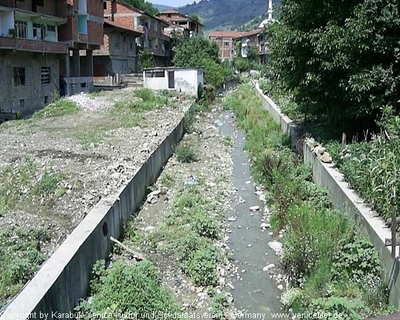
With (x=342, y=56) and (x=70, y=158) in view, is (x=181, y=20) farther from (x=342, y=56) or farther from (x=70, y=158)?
(x=342, y=56)

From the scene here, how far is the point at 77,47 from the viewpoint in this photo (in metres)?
35.4

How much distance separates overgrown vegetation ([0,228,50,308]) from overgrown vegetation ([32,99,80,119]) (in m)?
16.2

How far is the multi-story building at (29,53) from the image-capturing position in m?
25.5

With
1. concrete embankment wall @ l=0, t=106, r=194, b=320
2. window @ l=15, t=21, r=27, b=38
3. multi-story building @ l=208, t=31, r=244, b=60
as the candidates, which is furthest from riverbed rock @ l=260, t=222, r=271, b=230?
multi-story building @ l=208, t=31, r=244, b=60

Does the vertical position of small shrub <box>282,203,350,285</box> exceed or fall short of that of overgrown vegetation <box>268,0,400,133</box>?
it falls short

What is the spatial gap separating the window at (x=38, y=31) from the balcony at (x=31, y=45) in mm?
1365

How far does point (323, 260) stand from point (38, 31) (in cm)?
2739

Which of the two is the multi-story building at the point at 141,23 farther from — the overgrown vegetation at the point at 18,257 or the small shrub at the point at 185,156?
the overgrown vegetation at the point at 18,257

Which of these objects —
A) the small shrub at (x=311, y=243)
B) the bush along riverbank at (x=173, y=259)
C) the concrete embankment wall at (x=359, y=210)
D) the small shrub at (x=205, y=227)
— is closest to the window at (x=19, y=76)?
the bush along riverbank at (x=173, y=259)

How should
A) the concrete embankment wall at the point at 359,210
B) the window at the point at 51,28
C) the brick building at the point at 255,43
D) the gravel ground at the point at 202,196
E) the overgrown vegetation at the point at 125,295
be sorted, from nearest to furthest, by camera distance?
the concrete embankment wall at the point at 359,210
the overgrown vegetation at the point at 125,295
the gravel ground at the point at 202,196
the window at the point at 51,28
the brick building at the point at 255,43

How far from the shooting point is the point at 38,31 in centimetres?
3058

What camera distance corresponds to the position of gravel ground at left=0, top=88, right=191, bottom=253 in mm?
11016

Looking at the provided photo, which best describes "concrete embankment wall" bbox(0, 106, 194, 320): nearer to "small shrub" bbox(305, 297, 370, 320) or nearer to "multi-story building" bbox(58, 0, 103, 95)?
"small shrub" bbox(305, 297, 370, 320)

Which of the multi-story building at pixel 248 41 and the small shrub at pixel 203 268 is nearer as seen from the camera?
the small shrub at pixel 203 268
